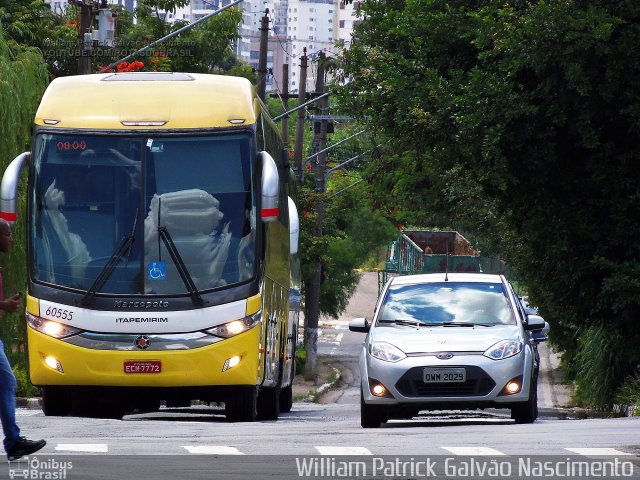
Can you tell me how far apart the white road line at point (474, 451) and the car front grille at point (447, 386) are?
4408mm

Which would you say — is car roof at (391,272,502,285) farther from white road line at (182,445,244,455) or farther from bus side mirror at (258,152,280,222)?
white road line at (182,445,244,455)

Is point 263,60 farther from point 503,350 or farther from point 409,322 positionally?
point 503,350

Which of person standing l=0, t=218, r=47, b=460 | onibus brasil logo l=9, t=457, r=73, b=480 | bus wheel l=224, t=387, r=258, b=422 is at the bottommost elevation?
bus wheel l=224, t=387, r=258, b=422

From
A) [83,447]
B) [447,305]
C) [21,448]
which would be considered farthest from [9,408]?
[447,305]

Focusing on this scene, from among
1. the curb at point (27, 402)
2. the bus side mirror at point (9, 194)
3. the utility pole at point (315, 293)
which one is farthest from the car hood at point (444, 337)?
the utility pole at point (315, 293)

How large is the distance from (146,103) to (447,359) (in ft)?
13.4

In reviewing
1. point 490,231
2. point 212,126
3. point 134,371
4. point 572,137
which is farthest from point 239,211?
point 490,231

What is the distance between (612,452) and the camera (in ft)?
31.4

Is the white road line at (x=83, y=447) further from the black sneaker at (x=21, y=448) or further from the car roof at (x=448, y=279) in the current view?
the car roof at (x=448, y=279)

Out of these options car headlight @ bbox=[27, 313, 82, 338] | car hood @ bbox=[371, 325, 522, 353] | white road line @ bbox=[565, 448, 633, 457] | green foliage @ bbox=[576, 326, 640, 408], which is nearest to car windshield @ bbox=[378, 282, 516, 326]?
car hood @ bbox=[371, 325, 522, 353]

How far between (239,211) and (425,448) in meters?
4.59

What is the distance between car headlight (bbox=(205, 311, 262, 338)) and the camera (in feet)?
45.0

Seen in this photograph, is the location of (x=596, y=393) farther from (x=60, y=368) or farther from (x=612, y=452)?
(x=612, y=452)

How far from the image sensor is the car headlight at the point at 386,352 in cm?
1458
